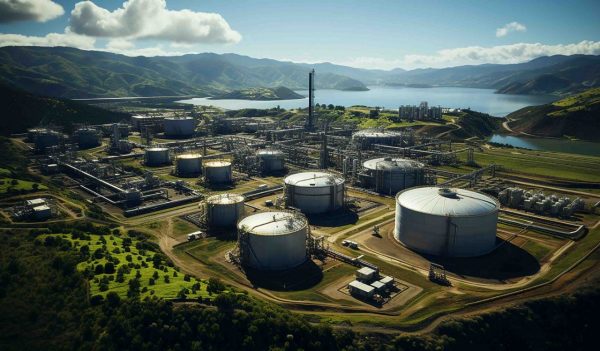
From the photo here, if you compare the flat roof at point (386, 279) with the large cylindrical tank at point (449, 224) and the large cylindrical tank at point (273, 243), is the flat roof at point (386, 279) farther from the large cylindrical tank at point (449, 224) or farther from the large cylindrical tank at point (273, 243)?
the large cylindrical tank at point (273, 243)

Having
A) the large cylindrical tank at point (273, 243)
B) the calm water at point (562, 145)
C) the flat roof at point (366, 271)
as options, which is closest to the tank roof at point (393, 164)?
the large cylindrical tank at point (273, 243)

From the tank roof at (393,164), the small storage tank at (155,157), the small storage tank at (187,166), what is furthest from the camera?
the small storage tank at (155,157)

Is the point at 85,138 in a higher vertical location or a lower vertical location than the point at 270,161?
higher

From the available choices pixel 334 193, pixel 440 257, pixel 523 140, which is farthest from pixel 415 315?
pixel 523 140

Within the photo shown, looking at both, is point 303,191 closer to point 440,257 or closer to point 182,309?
point 440,257

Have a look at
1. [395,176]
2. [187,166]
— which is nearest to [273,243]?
[395,176]

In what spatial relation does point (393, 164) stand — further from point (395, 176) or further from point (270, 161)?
point (270, 161)

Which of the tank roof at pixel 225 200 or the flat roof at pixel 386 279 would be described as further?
the tank roof at pixel 225 200
